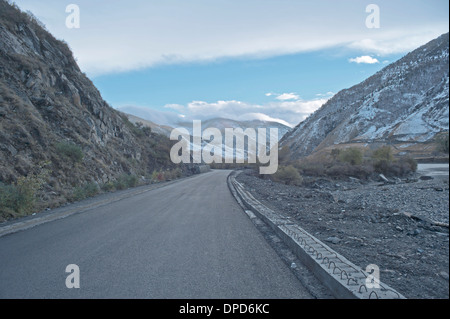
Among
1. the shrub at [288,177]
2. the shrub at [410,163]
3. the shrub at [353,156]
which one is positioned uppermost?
the shrub at [353,156]

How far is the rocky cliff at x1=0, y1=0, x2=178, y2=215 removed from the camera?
53.5 ft

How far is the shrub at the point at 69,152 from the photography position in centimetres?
1894

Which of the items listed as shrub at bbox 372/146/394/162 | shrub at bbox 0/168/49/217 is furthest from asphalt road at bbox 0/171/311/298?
shrub at bbox 372/146/394/162

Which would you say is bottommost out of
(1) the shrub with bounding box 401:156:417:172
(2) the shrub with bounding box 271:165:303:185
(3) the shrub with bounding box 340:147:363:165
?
(2) the shrub with bounding box 271:165:303:185

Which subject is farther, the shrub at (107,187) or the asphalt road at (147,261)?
the shrub at (107,187)

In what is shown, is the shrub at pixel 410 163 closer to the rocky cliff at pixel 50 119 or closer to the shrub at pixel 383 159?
the shrub at pixel 383 159

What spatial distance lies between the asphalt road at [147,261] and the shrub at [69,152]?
10771mm

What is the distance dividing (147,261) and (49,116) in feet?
68.2

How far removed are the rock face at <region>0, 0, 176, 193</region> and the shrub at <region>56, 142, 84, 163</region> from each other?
14 cm

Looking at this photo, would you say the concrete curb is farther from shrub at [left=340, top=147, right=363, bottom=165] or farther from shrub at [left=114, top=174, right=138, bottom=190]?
shrub at [left=340, top=147, right=363, bottom=165]

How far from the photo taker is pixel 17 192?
1127 cm

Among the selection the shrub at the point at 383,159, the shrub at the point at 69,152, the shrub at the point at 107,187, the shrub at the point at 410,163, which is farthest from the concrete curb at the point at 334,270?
the shrub at the point at 383,159

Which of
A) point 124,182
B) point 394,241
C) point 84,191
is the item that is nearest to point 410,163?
point 124,182
